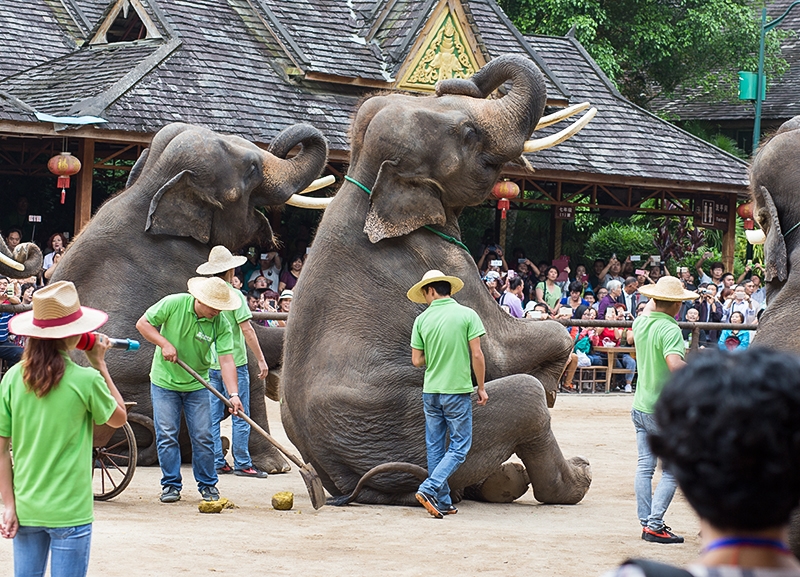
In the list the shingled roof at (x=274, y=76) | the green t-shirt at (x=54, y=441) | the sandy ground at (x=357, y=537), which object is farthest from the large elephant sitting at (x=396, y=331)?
the shingled roof at (x=274, y=76)

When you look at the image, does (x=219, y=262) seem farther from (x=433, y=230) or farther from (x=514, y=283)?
(x=514, y=283)

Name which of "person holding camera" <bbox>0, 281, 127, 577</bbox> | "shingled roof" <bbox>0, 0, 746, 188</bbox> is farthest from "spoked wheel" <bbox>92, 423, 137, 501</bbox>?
"shingled roof" <bbox>0, 0, 746, 188</bbox>

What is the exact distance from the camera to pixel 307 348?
27.0 ft

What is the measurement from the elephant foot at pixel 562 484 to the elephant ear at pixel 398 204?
64.2 inches

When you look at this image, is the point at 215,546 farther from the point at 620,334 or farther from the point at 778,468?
the point at 620,334

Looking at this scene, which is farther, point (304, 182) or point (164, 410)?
point (304, 182)

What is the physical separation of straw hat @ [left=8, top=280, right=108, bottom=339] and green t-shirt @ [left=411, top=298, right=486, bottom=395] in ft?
10.9

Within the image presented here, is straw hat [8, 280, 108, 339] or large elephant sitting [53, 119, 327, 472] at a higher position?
straw hat [8, 280, 108, 339]

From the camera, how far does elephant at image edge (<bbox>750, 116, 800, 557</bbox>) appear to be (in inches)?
258

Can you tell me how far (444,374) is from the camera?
7742 mm

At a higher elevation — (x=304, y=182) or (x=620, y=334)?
(x=304, y=182)

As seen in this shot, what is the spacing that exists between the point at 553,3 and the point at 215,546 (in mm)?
23667

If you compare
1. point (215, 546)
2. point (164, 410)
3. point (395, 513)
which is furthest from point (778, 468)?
point (164, 410)

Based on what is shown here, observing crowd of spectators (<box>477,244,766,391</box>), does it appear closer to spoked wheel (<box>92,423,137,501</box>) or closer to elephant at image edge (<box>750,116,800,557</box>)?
spoked wheel (<box>92,423,137,501</box>)
